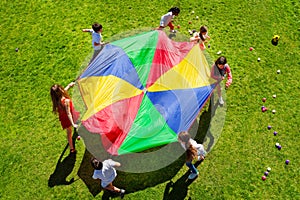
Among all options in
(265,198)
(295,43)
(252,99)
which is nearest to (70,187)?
(265,198)

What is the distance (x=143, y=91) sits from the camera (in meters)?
8.02

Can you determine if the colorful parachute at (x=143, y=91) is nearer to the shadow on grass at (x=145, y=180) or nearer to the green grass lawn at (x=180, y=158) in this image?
the shadow on grass at (x=145, y=180)

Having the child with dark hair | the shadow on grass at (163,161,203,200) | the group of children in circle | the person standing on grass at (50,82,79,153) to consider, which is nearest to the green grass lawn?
the shadow on grass at (163,161,203,200)

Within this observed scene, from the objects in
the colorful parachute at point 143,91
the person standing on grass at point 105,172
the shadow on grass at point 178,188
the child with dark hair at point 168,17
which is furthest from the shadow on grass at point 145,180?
the child with dark hair at point 168,17

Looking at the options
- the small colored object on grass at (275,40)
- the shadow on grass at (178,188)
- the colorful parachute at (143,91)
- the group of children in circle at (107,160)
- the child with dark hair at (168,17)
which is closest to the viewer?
the group of children in circle at (107,160)

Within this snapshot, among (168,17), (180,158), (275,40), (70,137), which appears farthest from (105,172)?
(275,40)

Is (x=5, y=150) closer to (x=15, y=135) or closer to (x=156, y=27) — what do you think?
(x=15, y=135)

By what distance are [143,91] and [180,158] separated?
1.76 metres

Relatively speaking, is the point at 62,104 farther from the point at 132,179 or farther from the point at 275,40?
the point at 275,40

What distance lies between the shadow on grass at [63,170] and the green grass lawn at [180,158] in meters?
0.02

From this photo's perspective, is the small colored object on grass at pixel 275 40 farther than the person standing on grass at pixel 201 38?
Yes

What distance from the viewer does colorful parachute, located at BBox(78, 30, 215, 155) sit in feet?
25.3

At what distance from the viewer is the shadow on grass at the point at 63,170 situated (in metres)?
8.10

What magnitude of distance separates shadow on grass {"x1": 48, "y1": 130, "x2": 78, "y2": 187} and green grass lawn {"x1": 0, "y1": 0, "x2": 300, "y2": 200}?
0.02 metres
